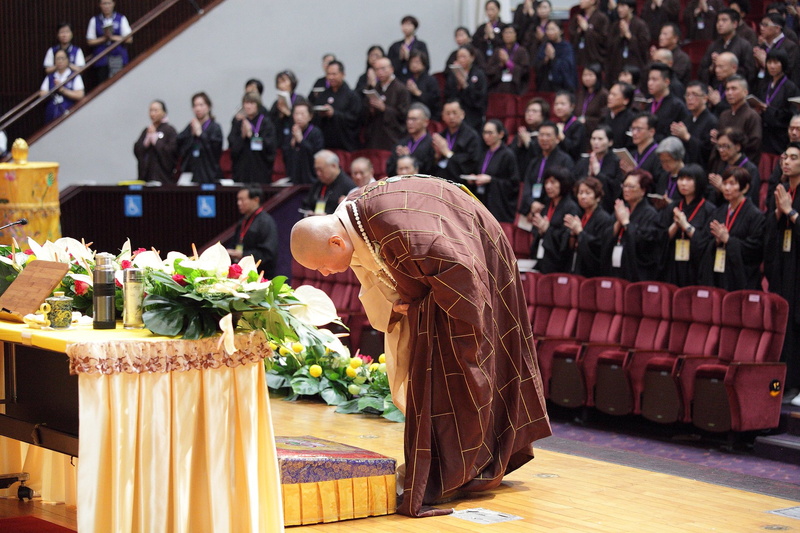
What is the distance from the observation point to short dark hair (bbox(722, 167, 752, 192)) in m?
6.37

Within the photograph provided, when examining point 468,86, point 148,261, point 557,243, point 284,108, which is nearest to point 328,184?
point 284,108

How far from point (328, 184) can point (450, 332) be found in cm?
503

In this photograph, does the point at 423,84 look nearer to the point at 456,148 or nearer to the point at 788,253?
Result: the point at 456,148

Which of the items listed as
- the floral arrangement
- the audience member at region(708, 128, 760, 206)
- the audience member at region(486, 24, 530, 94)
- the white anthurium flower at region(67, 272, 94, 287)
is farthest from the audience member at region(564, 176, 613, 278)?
the white anthurium flower at region(67, 272, 94, 287)

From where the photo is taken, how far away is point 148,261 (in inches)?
130

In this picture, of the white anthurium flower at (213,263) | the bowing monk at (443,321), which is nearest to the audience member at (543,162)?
the bowing monk at (443,321)

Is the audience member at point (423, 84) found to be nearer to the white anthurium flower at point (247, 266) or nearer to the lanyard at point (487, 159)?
the lanyard at point (487, 159)

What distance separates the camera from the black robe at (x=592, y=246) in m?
7.13

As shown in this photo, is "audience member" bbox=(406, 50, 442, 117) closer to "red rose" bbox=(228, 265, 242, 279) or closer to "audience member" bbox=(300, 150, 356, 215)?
"audience member" bbox=(300, 150, 356, 215)

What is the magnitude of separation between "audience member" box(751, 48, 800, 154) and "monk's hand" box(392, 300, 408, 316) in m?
5.01

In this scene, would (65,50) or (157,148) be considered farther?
(65,50)

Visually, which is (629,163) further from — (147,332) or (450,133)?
(147,332)

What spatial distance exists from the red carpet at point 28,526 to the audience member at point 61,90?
24.8ft

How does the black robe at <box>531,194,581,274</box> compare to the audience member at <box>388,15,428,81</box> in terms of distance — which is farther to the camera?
the audience member at <box>388,15,428,81</box>
